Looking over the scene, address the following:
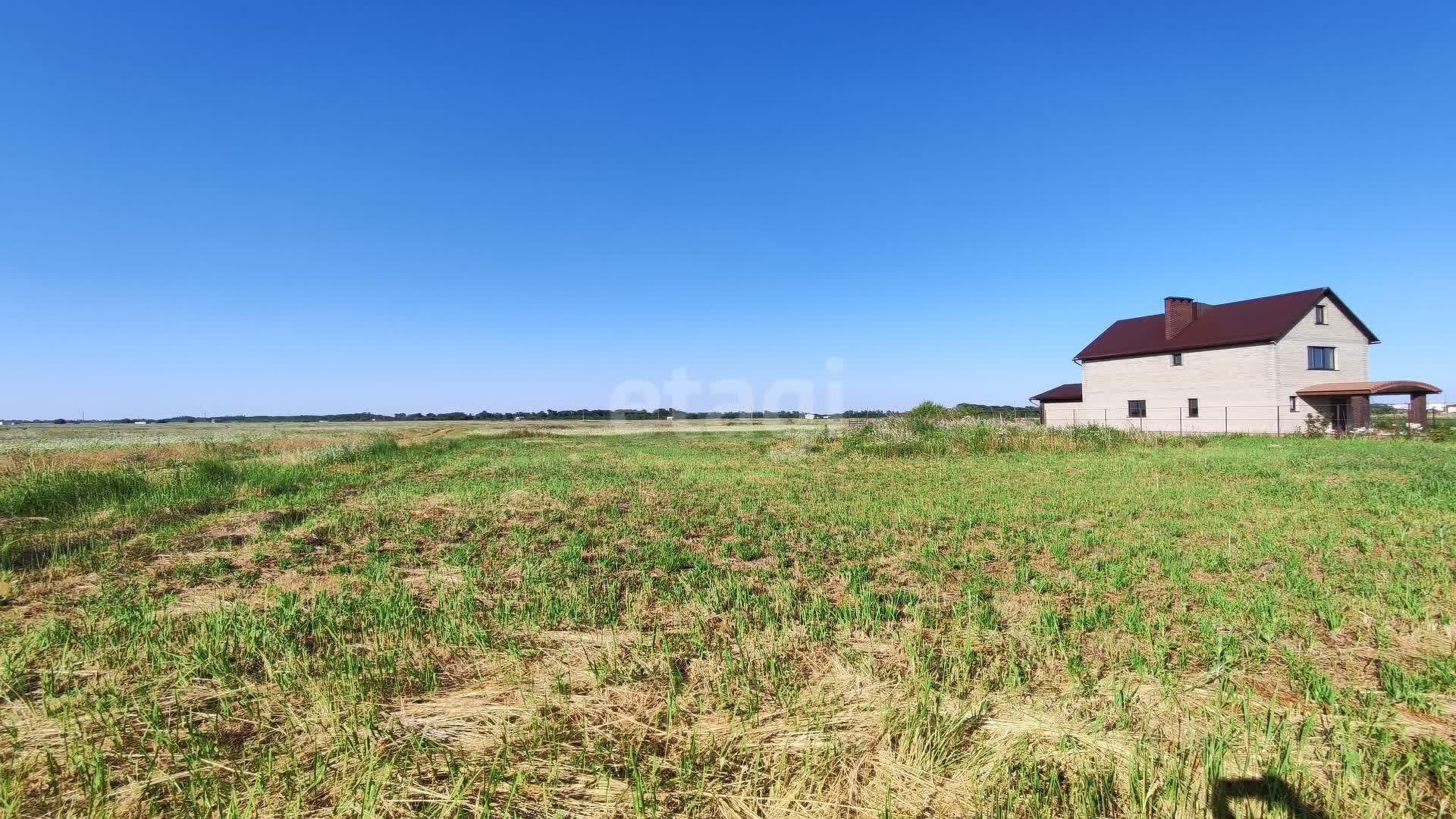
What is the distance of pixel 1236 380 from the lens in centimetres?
3098

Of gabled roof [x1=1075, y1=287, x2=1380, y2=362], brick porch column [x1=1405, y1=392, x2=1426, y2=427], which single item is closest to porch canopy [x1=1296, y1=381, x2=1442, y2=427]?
brick porch column [x1=1405, y1=392, x2=1426, y2=427]

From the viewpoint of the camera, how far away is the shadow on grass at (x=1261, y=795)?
244 cm

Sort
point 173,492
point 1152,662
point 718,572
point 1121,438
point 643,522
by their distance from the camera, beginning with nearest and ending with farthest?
point 1152,662 < point 718,572 < point 643,522 < point 173,492 < point 1121,438

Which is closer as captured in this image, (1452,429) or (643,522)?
(643,522)

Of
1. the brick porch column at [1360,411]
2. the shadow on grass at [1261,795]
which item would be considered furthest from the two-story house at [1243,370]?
the shadow on grass at [1261,795]

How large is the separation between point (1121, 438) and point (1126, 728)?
25281 mm

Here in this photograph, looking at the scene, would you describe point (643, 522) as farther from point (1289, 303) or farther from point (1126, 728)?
point (1289, 303)

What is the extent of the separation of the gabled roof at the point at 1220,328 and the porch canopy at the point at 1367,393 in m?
3.65

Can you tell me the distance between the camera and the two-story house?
1162 inches

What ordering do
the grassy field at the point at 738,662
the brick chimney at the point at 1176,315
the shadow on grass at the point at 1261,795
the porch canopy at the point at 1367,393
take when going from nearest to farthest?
the shadow on grass at the point at 1261,795
the grassy field at the point at 738,662
the porch canopy at the point at 1367,393
the brick chimney at the point at 1176,315

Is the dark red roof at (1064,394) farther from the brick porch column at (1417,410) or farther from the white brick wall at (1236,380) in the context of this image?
the brick porch column at (1417,410)

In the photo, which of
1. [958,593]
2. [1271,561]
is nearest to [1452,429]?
[1271,561]

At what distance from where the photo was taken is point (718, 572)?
6.33 metres

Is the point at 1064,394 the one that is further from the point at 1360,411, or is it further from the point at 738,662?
the point at 738,662
